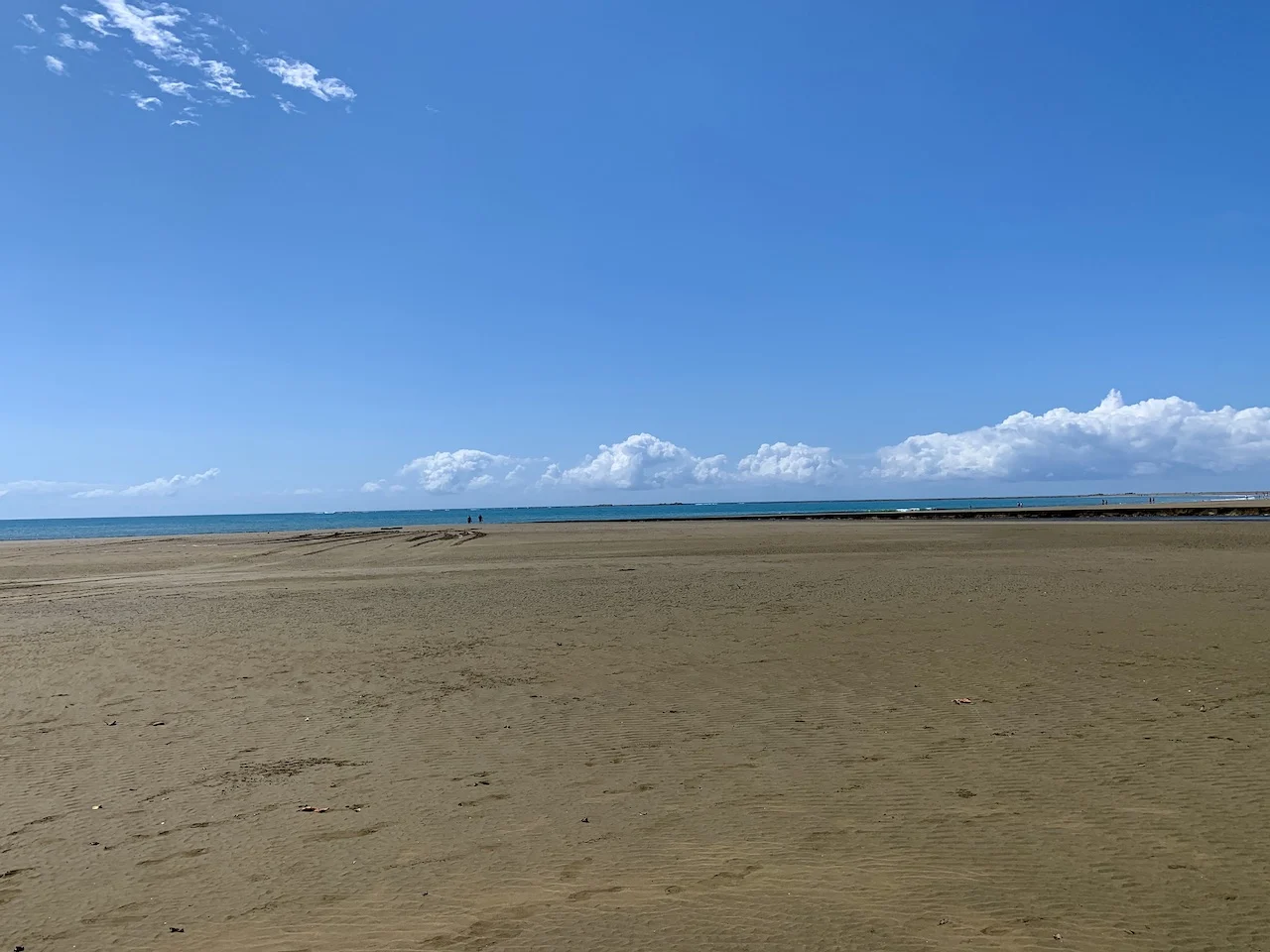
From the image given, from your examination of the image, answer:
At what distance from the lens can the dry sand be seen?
4.92 m

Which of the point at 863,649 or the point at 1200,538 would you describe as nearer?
the point at 863,649

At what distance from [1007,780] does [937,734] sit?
4.71 feet

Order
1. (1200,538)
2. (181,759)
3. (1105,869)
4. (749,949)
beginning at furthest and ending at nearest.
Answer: (1200,538) < (181,759) < (1105,869) < (749,949)

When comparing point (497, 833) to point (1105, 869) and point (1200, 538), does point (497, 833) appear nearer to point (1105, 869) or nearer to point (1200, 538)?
point (1105, 869)

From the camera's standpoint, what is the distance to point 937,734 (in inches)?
333

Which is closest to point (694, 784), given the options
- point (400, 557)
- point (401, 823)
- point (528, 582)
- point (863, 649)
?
point (401, 823)

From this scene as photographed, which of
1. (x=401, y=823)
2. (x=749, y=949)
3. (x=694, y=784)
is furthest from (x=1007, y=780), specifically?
(x=401, y=823)

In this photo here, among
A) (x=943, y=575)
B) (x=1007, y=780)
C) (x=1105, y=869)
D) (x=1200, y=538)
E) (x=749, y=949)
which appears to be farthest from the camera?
(x=1200, y=538)

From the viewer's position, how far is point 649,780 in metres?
7.31

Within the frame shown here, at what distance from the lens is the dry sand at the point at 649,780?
4918mm

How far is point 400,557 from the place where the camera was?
123 feet

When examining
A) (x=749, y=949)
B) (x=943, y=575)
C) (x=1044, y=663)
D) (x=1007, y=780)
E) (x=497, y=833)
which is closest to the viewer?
(x=749, y=949)

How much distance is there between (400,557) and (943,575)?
2386 cm

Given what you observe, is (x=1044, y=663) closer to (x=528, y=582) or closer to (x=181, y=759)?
(x=181, y=759)
